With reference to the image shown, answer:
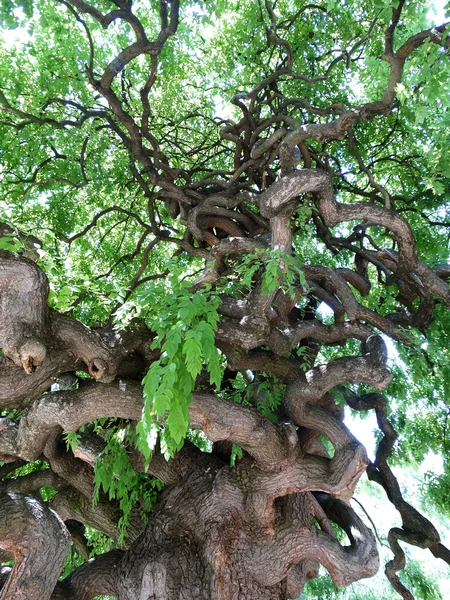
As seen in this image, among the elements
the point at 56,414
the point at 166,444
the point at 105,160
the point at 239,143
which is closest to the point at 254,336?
the point at 166,444

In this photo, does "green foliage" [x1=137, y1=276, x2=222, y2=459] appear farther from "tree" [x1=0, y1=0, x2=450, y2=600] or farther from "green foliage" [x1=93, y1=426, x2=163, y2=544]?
"green foliage" [x1=93, y1=426, x2=163, y2=544]

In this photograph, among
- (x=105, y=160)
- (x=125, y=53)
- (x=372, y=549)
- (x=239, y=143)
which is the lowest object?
(x=372, y=549)

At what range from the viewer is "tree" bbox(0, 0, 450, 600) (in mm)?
3877

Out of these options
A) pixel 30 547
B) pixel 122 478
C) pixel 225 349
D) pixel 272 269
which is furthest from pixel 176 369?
pixel 30 547

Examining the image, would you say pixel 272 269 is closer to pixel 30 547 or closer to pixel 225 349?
pixel 225 349

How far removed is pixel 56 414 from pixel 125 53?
10.6 ft

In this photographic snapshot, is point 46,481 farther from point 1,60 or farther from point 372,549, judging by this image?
point 1,60

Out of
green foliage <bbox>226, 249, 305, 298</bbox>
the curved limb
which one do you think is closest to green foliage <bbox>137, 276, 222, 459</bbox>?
green foliage <bbox>226, 249, 305, 298</bbox>

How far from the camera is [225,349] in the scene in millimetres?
4566

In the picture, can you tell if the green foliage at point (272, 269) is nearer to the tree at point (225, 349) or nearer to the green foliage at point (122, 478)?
the tree at point (225, 349)

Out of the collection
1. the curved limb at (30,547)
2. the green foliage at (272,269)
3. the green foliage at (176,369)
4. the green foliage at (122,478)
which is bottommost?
the curved limb at (30,547)

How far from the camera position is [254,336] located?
14.0 ft

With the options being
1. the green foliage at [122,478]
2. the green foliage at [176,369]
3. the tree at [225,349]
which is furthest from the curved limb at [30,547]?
the green foliage at [176,369]

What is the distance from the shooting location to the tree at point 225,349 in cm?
388
